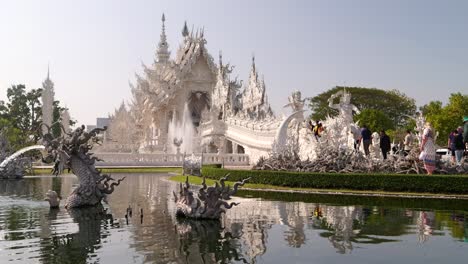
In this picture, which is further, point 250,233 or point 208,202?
point 208,202

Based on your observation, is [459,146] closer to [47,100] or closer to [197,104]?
[197,104]

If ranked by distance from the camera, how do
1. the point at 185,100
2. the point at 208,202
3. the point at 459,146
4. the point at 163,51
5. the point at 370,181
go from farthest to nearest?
the point at 163,51 → the point at 185,100 → the point at 459,146 → the point at 370,181 → the point at 208,202

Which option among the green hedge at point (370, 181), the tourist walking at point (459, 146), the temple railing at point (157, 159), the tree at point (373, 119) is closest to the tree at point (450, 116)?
the tree at point (373, 119)

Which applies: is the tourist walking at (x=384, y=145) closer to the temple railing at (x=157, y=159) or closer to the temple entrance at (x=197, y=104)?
the temple railing at (x=157, y=159)

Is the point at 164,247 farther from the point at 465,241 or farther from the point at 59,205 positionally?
the point at 59,205

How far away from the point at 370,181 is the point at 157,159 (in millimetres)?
25401

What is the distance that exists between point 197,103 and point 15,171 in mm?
35263

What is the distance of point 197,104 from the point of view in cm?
6172

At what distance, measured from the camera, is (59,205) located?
48.9 feet

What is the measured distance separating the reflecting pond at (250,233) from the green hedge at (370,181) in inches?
48.9

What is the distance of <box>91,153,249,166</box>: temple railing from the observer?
127 ft

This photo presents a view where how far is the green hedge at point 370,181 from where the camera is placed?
56.5 ft

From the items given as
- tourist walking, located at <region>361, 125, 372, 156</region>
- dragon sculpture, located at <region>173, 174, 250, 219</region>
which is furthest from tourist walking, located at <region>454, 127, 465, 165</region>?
dragon sculpture, located at <region>173, 174, 250, 219</region>

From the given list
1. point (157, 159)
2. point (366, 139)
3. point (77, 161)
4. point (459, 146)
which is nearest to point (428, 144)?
point (459, 146)
